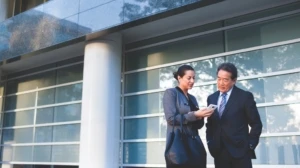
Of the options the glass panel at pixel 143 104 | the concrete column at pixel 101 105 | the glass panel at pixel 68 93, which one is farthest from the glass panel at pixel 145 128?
the glass panel at pixel 68 93

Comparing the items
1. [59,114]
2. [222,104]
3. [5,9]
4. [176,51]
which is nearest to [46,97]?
[59,114]

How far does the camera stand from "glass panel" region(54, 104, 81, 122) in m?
9.23

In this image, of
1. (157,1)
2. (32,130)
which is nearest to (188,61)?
(157,1)

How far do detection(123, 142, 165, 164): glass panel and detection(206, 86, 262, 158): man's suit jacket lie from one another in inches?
160

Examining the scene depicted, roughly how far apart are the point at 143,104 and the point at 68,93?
2.67m

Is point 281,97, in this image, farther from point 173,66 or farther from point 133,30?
→ point 133,30

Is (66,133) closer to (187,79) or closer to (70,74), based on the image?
(70,74)

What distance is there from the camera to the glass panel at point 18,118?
10608mm

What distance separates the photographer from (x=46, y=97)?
10.3m

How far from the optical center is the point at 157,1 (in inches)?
265

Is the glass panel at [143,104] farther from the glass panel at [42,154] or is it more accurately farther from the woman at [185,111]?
the woman at [185,111]

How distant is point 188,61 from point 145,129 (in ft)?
5.91

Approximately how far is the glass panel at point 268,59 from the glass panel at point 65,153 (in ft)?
15.1

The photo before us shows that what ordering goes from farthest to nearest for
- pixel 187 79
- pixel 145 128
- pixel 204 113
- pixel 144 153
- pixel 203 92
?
pixel 145 128
pixel 144 153
pixel 203 92
pixel 187 79
pixel 204 113
